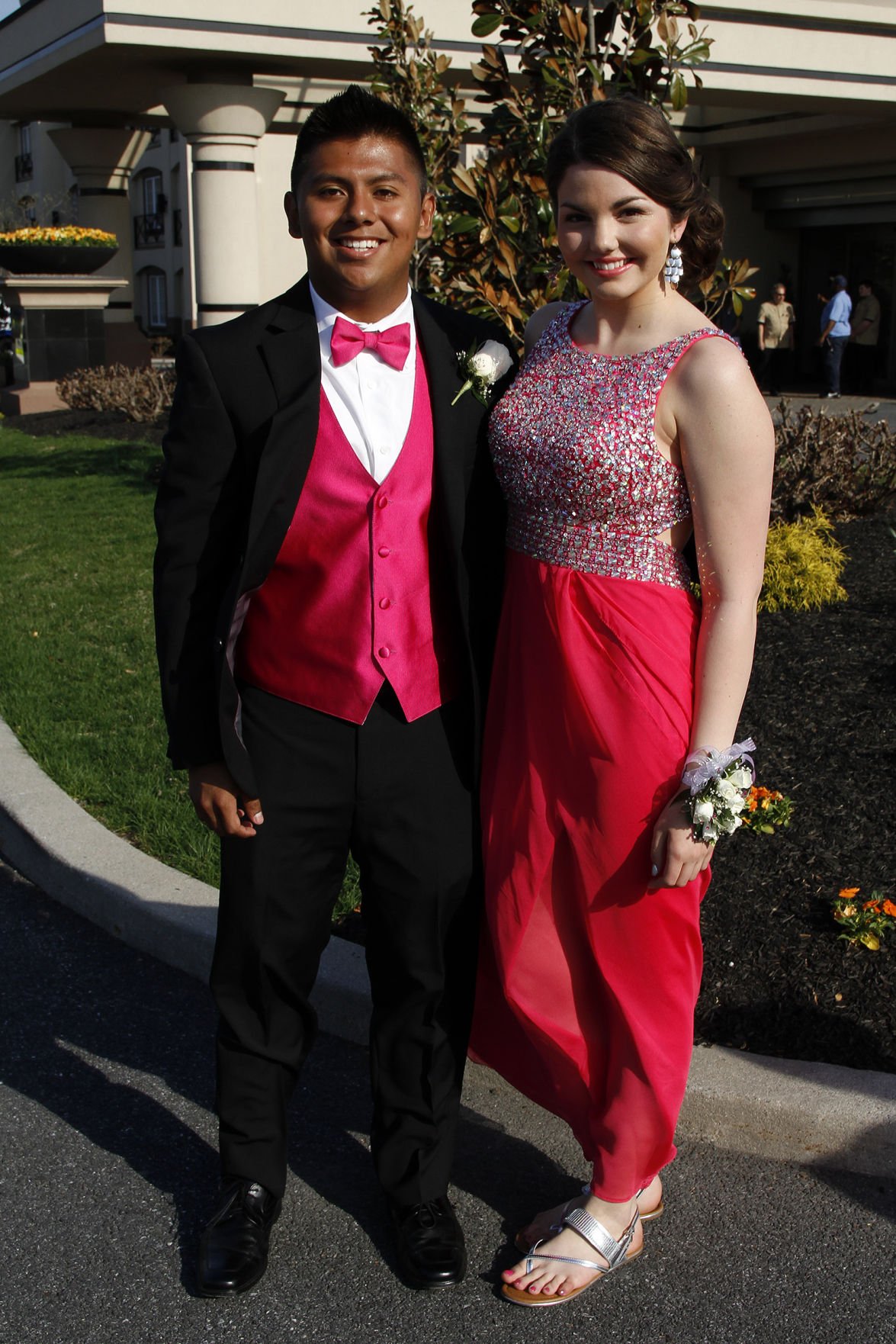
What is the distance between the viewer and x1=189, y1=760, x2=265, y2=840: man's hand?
2455 mm

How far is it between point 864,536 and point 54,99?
1655cm

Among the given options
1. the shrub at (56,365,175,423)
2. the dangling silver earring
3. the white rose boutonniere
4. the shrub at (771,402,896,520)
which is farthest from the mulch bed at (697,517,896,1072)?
the shrub at (56,365,175,423)

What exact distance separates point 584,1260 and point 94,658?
463 centimetres

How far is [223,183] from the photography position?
1600cm

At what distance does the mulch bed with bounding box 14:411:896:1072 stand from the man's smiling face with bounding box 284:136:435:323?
1985 millimetres

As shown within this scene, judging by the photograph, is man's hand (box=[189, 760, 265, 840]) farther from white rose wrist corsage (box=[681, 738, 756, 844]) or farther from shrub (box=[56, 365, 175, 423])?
shrub (box=[56, 365, 175, 423])

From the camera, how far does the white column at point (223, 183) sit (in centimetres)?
1576

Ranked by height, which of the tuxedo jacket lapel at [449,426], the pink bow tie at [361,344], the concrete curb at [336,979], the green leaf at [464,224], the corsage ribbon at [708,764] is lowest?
the concrete curb at [336,979]

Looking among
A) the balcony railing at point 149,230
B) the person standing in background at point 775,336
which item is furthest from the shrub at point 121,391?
the balcony railing at point 149,230

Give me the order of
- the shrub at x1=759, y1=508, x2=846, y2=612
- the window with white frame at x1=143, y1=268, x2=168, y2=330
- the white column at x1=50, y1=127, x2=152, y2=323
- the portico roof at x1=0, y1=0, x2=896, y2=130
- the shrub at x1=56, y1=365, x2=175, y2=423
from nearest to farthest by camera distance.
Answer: the shrub at x1=759, y1=508, x2=846, y2=612, the portico roof at x1=0, y1=0, x2=896, y2=130, the shrub at x1=56, y1=365, x2=175, y2=423, the white column at x1=50, y1=127, x2=152, y2=323, the window with white frame at x1=143, y1=268, x2=168, y2=330

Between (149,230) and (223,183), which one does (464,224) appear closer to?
(223,183)

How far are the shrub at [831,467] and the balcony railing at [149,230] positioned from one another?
3973 centimetres

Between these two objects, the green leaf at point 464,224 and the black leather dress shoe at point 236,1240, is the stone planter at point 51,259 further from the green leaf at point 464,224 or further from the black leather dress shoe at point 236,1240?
the black leather dress shoe at point 236,1240

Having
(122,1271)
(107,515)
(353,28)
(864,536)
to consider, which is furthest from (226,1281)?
(353,28)
